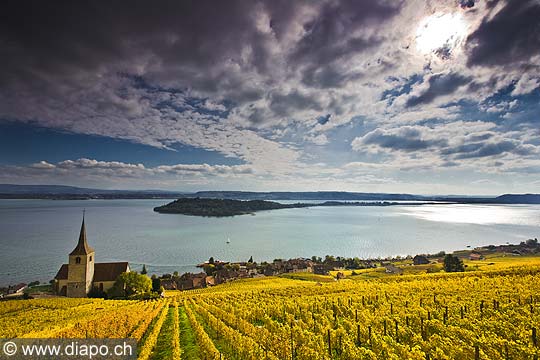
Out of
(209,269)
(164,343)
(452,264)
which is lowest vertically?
(209,269)

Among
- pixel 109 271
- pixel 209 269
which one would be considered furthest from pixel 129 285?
pixel 209 269

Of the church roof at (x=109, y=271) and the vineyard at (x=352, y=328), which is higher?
the vineyard at (x=352, y=328)

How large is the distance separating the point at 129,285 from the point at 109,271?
6022 millimetres

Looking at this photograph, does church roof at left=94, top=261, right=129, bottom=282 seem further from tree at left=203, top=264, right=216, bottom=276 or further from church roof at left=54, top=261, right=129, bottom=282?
tree at left=203, top=264, right=216, bottom=276

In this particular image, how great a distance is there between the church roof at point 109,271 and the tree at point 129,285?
1871 millimetres

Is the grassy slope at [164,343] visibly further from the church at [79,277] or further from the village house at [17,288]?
the village house at [17,288]

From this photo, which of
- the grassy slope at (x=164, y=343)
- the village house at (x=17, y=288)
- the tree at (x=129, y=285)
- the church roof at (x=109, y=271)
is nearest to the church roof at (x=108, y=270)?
the church roof at (x=109, y=271)

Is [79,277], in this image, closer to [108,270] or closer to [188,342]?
[108,270]

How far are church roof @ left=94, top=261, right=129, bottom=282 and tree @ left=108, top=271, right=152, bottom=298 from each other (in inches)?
73.7

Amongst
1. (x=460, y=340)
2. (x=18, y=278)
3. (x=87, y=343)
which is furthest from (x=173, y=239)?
(x=460, y=340)

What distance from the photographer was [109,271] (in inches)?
1806

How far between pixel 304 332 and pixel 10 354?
14.5 metres

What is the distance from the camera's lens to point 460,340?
12547 mm

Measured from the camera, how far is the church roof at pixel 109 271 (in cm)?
4544
